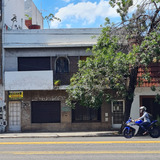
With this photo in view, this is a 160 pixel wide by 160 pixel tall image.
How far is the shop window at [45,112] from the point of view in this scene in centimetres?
2003

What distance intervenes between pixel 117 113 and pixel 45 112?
17.0ft

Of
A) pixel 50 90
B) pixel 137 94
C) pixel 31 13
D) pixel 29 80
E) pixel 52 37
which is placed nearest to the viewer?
pixel 29 80

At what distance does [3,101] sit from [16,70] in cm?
236

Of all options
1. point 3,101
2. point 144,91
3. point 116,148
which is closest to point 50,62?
point 3,101

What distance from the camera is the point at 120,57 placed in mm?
15000

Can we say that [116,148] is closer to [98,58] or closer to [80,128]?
[98,58]

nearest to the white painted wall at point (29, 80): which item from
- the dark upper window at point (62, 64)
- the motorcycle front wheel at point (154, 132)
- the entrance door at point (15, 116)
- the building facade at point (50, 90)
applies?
the building facade at point (50, 90)

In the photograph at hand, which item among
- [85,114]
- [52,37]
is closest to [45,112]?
[85,114]

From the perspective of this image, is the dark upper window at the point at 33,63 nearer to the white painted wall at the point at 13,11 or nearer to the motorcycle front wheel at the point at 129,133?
the white painted wall at the point at 13,11

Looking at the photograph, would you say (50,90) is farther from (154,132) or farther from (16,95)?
(154,132)

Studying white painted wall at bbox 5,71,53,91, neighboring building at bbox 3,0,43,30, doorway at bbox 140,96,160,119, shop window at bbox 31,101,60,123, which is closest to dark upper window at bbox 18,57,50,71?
white painted wall at bbox 5,71,53,91

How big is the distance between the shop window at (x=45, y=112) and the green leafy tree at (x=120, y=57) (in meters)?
3.53

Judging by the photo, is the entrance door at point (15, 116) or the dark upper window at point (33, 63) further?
the dark upper window at point (33, 63)

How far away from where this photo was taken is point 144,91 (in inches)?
770
